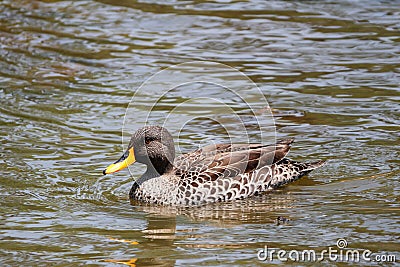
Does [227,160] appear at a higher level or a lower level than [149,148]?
lower

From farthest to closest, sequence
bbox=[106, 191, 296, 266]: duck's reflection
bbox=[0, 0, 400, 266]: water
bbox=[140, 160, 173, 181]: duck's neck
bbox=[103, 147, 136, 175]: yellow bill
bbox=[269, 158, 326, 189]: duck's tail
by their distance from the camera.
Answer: bbox=[269, 158, 326, 189]: duck's tail → bbox=[140, 160, 173, 181]: duck's neck → bbox=[103, 147, 136, 175]: yellow bill → bbox=[0, 0, 400, 266]: water → bbox=[106, 191, 296, 266]: duck's reflection

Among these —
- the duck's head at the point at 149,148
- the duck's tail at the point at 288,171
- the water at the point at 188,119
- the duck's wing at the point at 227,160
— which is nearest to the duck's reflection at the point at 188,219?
the water at the point at 188,119

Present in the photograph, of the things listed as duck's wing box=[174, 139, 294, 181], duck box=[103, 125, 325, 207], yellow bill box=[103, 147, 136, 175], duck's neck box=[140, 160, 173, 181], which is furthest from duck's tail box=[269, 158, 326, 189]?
yellow bill box=[103, 147, 136, 175]

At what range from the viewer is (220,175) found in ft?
30.8

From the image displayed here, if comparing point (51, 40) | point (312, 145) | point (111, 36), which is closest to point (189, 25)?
point (111, 36)

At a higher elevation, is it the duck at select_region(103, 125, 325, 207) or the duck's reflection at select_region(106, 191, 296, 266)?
the duck at select_region(103, 125, 325, 207)

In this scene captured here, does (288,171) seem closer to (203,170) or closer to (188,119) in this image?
(203,170)

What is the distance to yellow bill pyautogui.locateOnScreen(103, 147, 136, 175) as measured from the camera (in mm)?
9203

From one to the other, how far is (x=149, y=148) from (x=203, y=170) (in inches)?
23.6

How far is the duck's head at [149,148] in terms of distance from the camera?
9.34 metres

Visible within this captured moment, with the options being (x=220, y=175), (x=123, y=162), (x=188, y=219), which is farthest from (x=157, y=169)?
(x=188, y=219)

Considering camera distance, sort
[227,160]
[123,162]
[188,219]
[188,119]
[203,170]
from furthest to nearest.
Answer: [188,119] < [227,160] < [203,170] < [123,162] < [188,219]

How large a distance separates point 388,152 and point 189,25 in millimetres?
6765

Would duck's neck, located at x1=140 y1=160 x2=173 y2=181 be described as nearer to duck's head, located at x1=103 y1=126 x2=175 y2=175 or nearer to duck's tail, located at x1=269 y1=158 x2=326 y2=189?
duck's head, located at x1=103 y1=126 x2=175 y2=175
